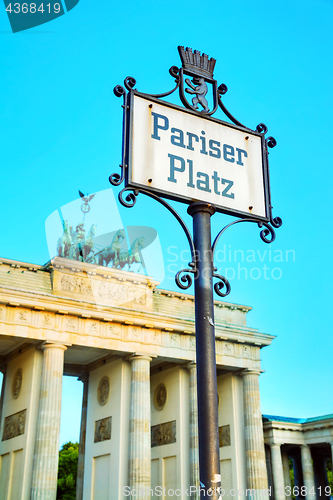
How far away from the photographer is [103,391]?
37188mm

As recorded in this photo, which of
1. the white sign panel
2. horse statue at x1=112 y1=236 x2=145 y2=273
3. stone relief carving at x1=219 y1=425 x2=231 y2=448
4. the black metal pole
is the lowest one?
the black metal pole

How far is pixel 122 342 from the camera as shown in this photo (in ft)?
114

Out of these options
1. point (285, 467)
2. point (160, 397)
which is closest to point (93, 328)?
point (160, 397)

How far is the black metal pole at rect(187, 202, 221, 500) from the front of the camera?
13.7 ft

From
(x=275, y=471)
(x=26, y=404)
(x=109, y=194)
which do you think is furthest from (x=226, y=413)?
(x=109, y=194)

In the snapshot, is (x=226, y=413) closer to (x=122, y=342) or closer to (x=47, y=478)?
(x=122, y=342)

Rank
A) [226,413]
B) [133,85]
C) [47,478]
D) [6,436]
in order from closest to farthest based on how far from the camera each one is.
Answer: [133,85]
[47,478]
[6,436]
[226,413]

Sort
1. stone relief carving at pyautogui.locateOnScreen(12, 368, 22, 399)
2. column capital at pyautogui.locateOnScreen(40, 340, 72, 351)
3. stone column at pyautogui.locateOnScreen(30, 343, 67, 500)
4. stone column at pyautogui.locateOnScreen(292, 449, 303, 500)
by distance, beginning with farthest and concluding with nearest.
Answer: stone column at pyautogui.locateOnScreen(292, 449, 303, 500), stone relief carving at pyautogui.locateOnScreen(12, 368, 22, 399), column capital at pyautogui.locateOnScreen(40, 340, 72, 351), stone column at pyautogui.locateOnScreen(30, 343, 67, 500)

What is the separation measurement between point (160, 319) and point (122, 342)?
3.05 m

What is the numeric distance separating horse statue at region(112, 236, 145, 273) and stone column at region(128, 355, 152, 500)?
261 inches

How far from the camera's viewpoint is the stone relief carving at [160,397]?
3905 cm

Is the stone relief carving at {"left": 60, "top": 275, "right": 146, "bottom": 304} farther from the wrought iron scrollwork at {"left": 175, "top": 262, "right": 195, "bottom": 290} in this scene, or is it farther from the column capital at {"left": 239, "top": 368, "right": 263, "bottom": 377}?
the wrought iron scrollwork at {"left": 175, "top": 262, "right": 195, "bottom": 290}

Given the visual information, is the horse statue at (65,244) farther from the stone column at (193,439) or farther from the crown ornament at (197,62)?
the crown ornament at (197,62)

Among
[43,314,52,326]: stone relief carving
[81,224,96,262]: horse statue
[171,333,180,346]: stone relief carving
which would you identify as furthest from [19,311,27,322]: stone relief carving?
[171,333,180,346]: stone relief carving
